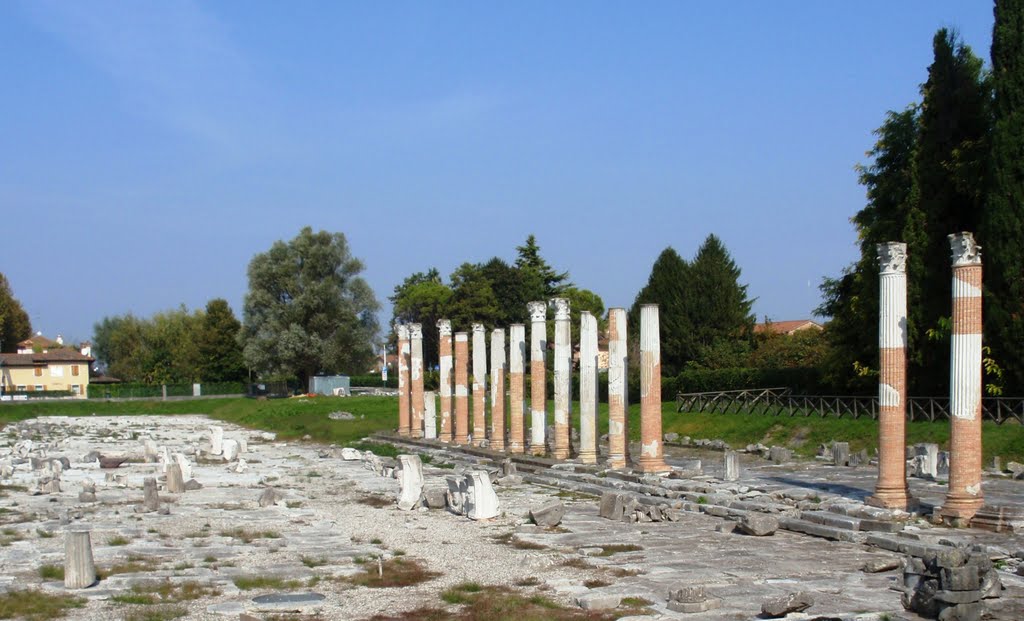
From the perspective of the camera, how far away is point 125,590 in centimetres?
1291

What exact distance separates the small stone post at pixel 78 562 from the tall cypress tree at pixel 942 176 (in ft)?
87.9

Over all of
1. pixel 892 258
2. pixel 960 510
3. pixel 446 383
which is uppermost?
pixel 892 258

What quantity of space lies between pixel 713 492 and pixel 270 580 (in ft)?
32.7

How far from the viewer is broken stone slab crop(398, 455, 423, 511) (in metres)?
21.2

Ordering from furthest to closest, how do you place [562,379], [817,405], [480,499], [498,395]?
1. [817,405]
2. [498,395]
3. [562,379]
4. [480,499]

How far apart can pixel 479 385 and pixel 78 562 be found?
82.0 ft

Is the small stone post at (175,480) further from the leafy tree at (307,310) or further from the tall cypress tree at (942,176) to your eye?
the leafy tree at (307,310)

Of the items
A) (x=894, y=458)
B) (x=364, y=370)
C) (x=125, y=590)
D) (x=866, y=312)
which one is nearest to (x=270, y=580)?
(x=125, y=590)

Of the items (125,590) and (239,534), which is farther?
(239,534)

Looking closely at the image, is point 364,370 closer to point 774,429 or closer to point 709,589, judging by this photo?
point 774,429

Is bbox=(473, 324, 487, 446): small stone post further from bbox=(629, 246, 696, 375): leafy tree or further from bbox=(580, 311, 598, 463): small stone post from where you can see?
bbox=(629, 246, 696, 375): leafy tree

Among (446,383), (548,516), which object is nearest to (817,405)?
(446,383)

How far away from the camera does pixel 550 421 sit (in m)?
45.1

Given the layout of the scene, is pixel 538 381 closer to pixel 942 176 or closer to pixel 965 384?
pixel 942 176
